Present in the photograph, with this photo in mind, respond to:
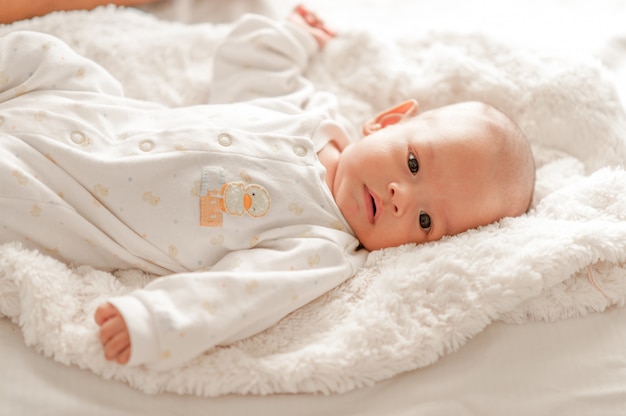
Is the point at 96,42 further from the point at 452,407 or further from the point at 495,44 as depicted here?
the point at 452,407

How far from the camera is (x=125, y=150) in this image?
1238mm

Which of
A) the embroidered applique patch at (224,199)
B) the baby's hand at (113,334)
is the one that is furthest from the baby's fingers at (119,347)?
the embroidered applique patch at (224,199)

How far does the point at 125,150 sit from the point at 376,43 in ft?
2.43

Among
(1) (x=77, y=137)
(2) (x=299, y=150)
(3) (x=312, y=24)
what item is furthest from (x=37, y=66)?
(3) (x=312, y=24)

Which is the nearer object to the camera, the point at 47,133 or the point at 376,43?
the point at 47,133

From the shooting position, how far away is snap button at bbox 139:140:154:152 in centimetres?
123

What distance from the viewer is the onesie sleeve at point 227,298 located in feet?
3.30

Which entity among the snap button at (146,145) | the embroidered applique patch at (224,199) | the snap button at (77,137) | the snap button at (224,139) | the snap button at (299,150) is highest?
the snap button at (224,139)

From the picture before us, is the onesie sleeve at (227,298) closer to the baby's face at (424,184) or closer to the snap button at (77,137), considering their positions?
the baby's face at (424,184)

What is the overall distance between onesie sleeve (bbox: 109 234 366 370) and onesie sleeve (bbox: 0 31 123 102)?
52cm

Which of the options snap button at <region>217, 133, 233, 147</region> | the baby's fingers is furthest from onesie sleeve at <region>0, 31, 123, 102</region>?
the baby's fingers

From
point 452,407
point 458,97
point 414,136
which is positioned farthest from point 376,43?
point 452,407

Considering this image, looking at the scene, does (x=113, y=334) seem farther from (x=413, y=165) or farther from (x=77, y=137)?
(x=413, y=165)

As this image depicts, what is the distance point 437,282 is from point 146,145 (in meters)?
0.61
